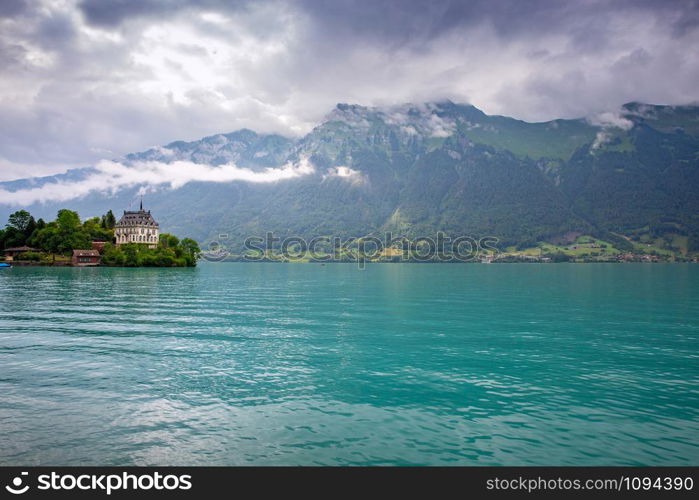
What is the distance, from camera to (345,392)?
79.0ft

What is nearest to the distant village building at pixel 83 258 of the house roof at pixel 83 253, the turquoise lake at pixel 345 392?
the house roof at pixel 83 253

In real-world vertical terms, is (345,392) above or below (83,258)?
below

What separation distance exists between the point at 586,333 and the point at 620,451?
1166 inches

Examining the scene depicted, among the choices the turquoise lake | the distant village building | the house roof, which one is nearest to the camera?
the turquoise lake

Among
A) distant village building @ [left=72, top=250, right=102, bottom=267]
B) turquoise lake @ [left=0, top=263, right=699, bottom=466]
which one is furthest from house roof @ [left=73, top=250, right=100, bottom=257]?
turquoise lake @ [left=0, top=263, right=699, bottom=466]

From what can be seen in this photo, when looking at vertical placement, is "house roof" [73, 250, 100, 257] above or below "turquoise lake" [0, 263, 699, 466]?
above

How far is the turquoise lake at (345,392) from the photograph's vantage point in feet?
55.0

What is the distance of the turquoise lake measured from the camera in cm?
1677

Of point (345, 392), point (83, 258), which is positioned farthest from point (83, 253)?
point (345, 392)

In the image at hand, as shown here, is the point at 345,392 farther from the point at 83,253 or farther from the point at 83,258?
the point at 83,258

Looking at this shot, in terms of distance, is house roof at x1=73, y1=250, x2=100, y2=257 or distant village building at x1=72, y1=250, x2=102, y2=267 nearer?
distant village building at x1=72, y1=250, x2=102, y2=267

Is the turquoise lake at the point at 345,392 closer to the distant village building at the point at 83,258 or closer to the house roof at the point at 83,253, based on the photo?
the distant village building at the point at 83,258

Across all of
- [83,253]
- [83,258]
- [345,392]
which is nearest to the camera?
[345,392]

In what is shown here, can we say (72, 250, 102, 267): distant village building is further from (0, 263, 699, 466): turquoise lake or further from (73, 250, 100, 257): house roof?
(0, 263, 699, 466): turquoise lake
